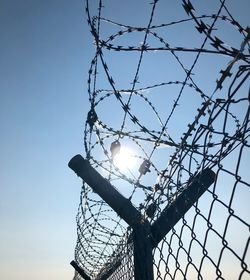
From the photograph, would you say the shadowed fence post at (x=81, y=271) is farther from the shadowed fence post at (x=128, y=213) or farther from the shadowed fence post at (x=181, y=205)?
the shadowed fence post at (x=181, y=205)

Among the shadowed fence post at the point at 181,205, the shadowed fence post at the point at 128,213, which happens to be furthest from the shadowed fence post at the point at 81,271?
the shadowed fence post at the point at 181,205

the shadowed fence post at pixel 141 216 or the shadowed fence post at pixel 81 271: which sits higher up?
the shadowed fence post at pixel 81 271

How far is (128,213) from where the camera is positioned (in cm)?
298

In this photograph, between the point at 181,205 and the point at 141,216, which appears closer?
the point at 181,205

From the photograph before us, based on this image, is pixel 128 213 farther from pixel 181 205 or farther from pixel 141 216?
pixel 181 205

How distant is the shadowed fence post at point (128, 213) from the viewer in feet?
9.23

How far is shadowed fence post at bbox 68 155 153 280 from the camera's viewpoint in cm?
281

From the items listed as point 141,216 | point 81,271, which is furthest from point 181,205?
point 81,271

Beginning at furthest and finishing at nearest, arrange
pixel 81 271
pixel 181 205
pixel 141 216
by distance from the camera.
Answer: pixel 81 271 < pixel 141 216 < pixel 181 205

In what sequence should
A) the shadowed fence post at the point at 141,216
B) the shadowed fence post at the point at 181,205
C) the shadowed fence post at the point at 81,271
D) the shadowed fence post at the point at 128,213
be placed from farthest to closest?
the shadowed fence post at the point at 81,271
the shadowed fence post at the point at 128,213
the shadowed fence post at the point at 141,216
the shadowed fence post at the point at 181,205

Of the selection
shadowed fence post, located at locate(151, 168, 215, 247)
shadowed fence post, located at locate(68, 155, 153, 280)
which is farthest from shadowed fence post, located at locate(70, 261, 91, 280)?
shadowed fence post, located at locate(151, 168, 215, 247)

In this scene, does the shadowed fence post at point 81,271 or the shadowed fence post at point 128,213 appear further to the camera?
the shadowed fence post at point 81,271

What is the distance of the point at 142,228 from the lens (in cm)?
289

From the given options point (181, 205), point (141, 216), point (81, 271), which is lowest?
point (181, 205)
